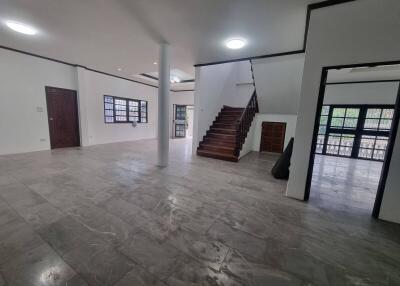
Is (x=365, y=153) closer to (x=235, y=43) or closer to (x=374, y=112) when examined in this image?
(x=374, y=112)

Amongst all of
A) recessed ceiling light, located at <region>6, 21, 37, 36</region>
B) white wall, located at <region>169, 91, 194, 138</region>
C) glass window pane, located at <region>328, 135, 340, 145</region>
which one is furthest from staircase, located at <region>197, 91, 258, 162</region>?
recessed ceiling light, located at <region>6, 21, 37, 36</region>

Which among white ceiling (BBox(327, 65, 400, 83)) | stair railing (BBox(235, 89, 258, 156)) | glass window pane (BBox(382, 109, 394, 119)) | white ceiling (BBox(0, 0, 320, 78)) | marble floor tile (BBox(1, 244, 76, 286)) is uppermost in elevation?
white ceiling (BBox(0, 0, 320, 78))

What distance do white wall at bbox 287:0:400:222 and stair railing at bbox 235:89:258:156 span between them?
2.58m

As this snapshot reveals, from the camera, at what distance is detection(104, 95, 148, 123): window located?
7230 millimetres

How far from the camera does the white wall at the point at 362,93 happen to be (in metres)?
5.85

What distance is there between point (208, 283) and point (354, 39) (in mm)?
3286

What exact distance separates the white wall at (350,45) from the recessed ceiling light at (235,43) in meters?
1.40

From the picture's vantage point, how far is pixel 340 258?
5.48 feet

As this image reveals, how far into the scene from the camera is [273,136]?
6.92 metres

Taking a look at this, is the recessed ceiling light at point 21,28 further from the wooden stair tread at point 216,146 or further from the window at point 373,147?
the window at point 373,147

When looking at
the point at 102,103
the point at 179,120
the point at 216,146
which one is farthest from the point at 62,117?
the point at 179,120

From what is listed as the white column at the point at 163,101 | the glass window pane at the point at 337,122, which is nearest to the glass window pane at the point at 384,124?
the glass window pane at the point at 337,122

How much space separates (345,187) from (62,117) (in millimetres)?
8177

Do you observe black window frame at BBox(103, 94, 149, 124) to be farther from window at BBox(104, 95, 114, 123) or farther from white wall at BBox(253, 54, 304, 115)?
white wall at BBox(253, 54, 304, 115)
